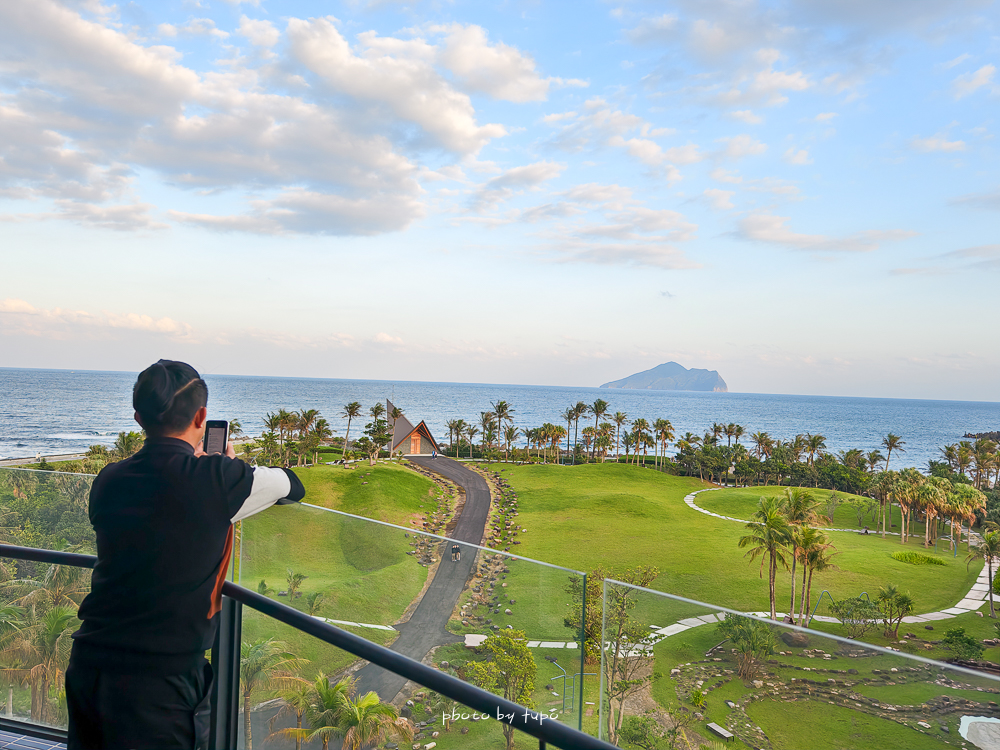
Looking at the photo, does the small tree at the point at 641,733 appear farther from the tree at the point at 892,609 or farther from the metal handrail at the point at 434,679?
the tree at the point at 892,609

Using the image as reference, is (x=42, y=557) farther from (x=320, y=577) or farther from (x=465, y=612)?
(x=465, y=612)

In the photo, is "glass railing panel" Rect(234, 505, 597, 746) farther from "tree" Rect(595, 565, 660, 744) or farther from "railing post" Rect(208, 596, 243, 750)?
"tree" Rect(595, 565, 660, 744)

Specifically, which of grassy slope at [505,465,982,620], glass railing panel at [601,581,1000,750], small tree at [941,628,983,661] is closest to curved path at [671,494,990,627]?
grassy slope at [505,465,982,620]

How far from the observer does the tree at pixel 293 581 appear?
2119 millimetres

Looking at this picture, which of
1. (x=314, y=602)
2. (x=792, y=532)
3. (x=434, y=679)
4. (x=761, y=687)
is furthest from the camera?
(x=792, y=532)

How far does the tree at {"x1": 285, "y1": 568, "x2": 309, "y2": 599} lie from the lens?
2119mm

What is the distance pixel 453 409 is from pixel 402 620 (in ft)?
438

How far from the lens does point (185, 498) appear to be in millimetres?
1477

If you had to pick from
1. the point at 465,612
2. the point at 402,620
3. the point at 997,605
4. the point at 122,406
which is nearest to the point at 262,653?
the point at 402,620

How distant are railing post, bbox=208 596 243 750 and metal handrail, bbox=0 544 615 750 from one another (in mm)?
105

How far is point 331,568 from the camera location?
2422 mm

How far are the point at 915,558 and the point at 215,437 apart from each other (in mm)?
42693

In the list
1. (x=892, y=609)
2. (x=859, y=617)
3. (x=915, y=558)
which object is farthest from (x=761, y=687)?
(x=915, y=558)

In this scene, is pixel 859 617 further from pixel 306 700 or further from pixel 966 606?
pixel 306 700
